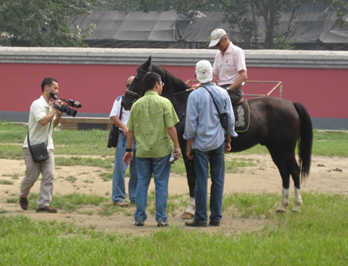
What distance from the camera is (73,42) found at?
87.2ft

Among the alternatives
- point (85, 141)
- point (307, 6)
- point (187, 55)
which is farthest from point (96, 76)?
point (307, 6)

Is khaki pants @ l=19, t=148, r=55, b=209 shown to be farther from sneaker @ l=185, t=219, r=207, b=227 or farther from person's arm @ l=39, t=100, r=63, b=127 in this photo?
sneaker @ l=185, t=219, r=207, b=227

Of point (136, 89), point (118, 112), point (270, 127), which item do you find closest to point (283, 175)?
point (270, 127)

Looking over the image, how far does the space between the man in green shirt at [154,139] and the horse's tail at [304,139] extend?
2.24 m

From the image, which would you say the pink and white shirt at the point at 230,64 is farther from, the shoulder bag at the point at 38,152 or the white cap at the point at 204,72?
the shoulder bag at the point at 38,152

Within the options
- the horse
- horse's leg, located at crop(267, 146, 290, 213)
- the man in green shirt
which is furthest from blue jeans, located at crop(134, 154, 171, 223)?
horse's leg, located at crop(267, 146, 290, 213)

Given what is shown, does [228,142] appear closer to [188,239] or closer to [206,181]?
[206,181]

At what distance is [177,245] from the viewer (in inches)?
192

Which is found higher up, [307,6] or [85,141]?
[307,6]

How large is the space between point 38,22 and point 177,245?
22347 mm

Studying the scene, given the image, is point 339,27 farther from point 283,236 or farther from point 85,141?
point 283,236

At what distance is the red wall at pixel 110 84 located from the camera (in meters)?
19.2


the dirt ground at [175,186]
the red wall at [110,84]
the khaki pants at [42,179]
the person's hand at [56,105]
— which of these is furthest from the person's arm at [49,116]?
the red wall at [110,84]

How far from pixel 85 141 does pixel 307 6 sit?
962 inches
